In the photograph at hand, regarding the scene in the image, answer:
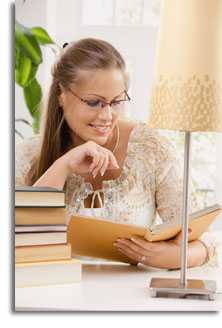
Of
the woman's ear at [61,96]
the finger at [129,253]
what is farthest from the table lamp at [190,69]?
the finger at [129,253]

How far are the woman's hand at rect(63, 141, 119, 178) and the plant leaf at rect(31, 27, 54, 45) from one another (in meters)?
0.25

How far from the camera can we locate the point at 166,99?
1860 millimetres

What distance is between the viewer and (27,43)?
1978 millimetres

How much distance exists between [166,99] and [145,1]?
0.27m

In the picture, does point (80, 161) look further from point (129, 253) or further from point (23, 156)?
point (129, 253)

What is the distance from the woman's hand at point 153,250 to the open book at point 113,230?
1cm

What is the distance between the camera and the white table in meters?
1.90

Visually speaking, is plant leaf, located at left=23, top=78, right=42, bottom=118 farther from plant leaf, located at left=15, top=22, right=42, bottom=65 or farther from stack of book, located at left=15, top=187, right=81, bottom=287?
stack of book, located at left=15, top=187, right=81, bottom=287

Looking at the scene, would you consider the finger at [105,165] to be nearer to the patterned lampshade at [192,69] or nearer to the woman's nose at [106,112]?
the woman's nose at [106,112]

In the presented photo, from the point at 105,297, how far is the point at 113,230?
169 mm

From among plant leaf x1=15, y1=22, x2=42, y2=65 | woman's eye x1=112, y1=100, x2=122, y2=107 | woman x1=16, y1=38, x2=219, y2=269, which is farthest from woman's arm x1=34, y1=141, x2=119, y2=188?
plant leaf x1=15, y1=22, x2=42, y2=65
